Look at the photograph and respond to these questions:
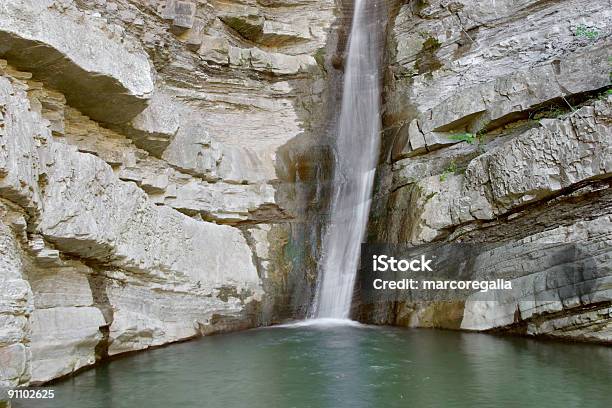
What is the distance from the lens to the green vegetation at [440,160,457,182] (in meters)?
10.2

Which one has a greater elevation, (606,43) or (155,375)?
(606,43)

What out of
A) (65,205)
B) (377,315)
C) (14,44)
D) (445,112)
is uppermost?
(445,112)

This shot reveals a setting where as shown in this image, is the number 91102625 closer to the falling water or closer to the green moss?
the falling water

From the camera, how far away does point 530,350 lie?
755 cm

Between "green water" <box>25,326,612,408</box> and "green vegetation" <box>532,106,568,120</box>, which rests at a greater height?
"green vegetation" <box>532,106,568,120</box>

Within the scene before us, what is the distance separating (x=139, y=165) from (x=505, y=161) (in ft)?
21.0

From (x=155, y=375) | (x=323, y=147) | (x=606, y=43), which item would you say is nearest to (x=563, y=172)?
(x=606, y=43)

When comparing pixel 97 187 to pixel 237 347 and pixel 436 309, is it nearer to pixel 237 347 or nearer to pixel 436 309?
pixel 237 347

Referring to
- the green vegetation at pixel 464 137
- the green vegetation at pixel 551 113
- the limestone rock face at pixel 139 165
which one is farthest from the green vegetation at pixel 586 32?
the limestone rock face at pixel 139 165

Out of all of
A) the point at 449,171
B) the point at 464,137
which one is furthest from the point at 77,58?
the point at 464,137

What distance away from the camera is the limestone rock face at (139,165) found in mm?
6273

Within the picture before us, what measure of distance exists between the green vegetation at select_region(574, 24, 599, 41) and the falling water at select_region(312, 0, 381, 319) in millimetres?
4421

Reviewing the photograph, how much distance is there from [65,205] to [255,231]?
4888mm

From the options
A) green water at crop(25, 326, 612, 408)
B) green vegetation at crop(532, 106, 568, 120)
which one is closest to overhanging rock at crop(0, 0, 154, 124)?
green water at crop(25, 326, 612, 408)
